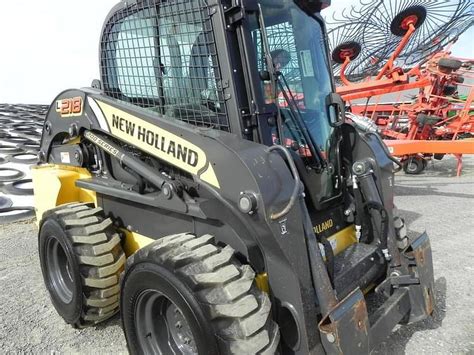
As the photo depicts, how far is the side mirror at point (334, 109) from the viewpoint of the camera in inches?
112

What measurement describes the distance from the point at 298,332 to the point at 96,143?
1989 millimetres

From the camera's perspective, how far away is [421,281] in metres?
2.62

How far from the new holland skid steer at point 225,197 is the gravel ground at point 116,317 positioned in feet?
0.62

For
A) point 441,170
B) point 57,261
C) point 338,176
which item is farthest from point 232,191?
point 441,170

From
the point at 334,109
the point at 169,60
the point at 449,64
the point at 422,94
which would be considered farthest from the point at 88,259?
the point at 422,94

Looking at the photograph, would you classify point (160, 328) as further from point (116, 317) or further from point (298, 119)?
point (298, 119)

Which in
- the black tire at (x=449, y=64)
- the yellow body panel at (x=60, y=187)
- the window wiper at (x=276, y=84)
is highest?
the window wiper at (x=276, y=84)

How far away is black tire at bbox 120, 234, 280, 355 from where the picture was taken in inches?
71.6

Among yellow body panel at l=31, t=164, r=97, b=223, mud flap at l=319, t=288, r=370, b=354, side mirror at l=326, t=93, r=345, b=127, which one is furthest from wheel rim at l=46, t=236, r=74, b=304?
side mirror at l=326, t=93, r=345, b=127

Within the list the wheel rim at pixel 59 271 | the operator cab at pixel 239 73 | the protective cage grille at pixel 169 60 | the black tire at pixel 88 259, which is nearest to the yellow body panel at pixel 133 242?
the black tire at pixel 88 259

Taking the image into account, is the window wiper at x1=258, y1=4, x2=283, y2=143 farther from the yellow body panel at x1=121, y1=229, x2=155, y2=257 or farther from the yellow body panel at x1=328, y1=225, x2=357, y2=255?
the yellow body panel at x1=121, y1=229, x2=155, y2=257

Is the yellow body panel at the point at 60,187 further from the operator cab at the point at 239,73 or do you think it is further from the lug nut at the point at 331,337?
the lug nut at the point at 331,337

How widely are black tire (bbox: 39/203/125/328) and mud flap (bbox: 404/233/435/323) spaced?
6.35 ft

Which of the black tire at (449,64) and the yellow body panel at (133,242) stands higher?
the black tire at (449,64)
